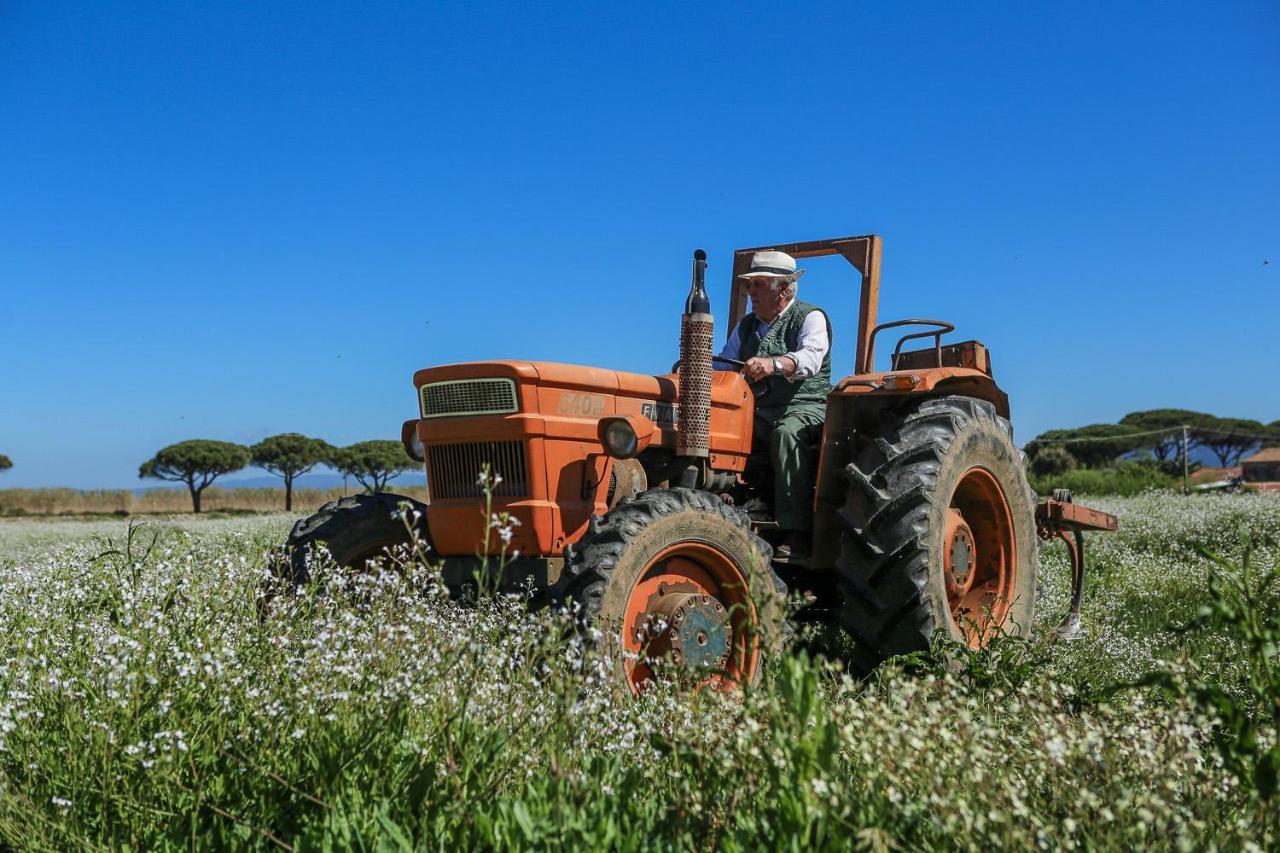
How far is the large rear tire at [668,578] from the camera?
4.15 metres

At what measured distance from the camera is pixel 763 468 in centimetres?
590

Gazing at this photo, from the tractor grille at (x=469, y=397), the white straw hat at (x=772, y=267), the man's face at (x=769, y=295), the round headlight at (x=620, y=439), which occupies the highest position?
the white straw hat at (x=772, y=267)

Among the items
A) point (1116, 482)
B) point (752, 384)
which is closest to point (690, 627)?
point (752, 384)

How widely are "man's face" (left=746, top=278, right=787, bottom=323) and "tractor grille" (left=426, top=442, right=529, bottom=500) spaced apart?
185 centimetres

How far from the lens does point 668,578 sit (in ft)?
15.3

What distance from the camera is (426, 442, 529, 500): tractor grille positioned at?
4890mm

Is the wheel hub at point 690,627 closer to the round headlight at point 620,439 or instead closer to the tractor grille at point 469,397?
the round headlight at point 620,439

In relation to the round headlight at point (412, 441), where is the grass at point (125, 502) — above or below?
below

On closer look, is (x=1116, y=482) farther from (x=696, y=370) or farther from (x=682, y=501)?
(x=682, y=501)

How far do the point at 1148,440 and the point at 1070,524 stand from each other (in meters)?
44.2

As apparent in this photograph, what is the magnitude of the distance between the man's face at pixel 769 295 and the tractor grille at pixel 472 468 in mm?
1847

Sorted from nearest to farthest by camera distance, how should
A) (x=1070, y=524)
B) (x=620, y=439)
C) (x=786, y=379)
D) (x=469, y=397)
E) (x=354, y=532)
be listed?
(x=620, y=439), (x=469, y=397), (x=354, y=532), (x=786, y=379), (x=1070, y=524)

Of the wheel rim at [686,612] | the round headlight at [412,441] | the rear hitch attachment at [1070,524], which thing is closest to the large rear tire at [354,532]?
the round headlight at [412,441]

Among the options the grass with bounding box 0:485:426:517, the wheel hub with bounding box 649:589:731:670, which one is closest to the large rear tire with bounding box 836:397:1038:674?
the wheel hub with bounding box 649:589:731:670
